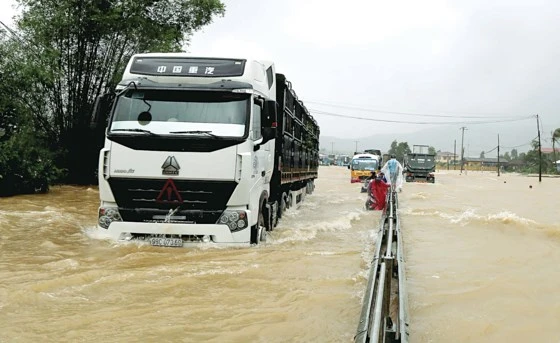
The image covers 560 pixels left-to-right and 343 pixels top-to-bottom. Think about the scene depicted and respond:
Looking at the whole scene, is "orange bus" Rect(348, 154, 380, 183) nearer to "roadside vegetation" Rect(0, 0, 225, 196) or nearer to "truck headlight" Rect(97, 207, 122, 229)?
"roadside vegetation" Rect(0, 0, 225, 196)

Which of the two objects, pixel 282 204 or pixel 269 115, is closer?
pixel 269 115

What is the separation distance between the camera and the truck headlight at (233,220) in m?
6.76

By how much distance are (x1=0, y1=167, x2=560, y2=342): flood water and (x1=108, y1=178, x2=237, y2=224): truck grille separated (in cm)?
45

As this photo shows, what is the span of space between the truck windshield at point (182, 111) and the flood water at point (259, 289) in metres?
1.60

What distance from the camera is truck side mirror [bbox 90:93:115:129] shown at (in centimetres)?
Result: 717

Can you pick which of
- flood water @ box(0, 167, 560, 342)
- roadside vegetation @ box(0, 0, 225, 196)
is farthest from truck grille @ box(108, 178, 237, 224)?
roadside vegetation @ box(0, 0, 225, 196)

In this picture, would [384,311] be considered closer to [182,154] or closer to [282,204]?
[182,154]

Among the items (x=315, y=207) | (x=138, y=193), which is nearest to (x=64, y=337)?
(x=138, y=193)

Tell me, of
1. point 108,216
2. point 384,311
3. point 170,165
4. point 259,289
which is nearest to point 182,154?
point 170,165

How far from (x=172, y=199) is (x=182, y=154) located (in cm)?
62

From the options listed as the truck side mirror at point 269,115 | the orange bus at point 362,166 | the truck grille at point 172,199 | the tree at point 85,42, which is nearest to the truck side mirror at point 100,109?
the truck grille at point 172,199

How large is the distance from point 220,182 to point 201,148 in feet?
1.64

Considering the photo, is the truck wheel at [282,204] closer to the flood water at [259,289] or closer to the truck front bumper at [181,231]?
the flood water at [259,289]

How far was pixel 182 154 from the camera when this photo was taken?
6566 mm
